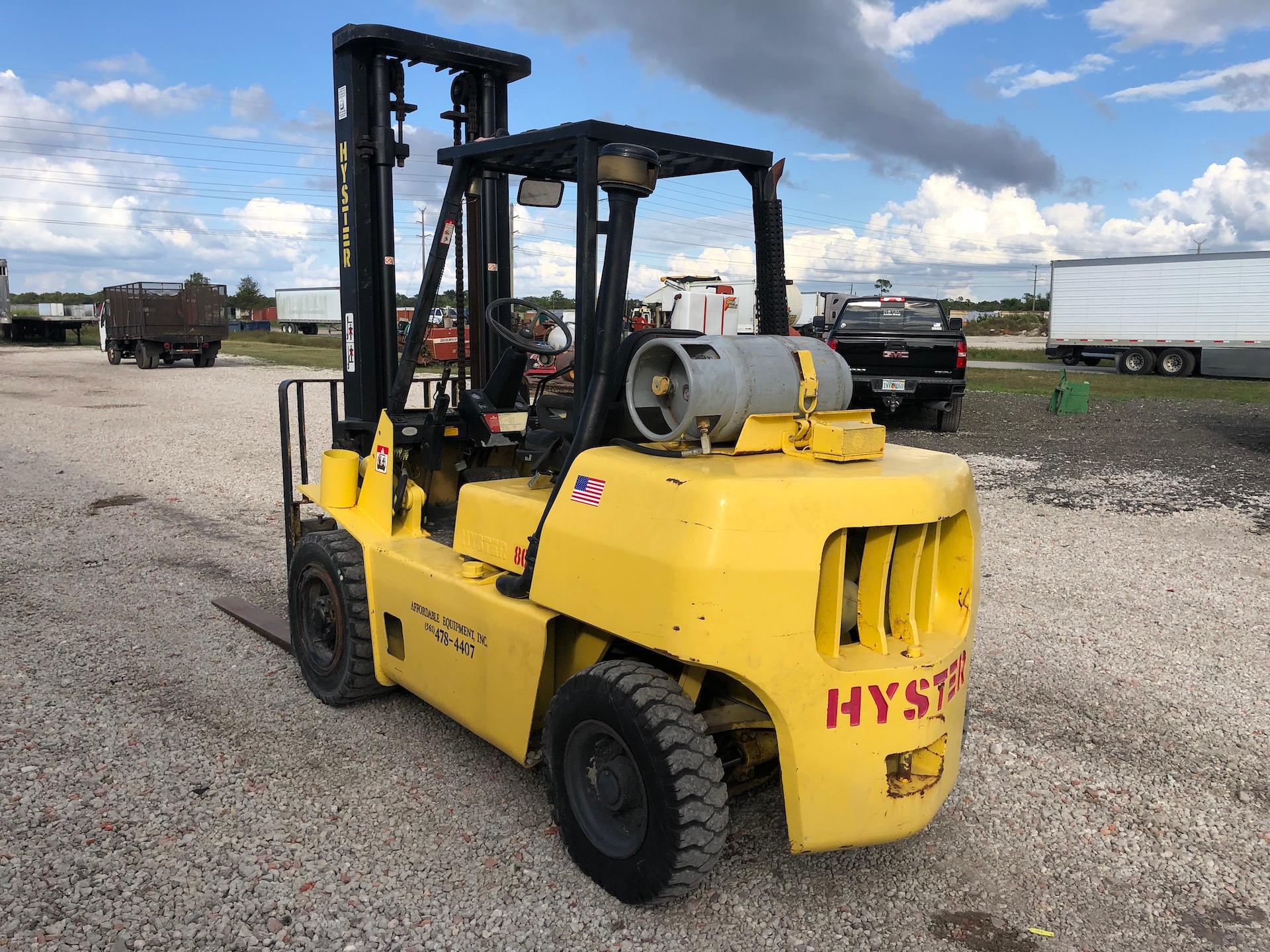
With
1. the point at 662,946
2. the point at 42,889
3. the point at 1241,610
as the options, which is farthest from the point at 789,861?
the point at 1241,610

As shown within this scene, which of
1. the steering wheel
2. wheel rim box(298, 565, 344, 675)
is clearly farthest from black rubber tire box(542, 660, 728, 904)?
wheel rim box(298, 565, 344, 675)

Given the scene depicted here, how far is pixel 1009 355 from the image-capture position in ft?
119

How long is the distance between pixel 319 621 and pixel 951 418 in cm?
1196

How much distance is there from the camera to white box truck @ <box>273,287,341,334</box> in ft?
221

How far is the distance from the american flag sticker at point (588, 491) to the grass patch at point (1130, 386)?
18.6 m

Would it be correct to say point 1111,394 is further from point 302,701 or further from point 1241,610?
point 302,701

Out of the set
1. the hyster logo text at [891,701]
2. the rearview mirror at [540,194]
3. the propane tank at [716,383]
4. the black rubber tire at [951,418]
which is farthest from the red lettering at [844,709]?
the black rubber tire at [951,418]

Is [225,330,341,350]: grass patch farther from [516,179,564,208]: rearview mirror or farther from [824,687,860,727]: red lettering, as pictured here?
[824,687,860,727]: red lettering

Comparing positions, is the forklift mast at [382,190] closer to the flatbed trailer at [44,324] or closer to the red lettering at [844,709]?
the red lettering at [844,709]

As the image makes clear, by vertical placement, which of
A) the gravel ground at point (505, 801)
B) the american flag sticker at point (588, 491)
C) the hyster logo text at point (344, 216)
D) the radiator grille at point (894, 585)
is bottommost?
the gravel ground at point (505, 801)

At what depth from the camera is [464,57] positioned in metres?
5.09

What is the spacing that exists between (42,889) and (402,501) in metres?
2.10

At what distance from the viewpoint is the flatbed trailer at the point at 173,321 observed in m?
30.8

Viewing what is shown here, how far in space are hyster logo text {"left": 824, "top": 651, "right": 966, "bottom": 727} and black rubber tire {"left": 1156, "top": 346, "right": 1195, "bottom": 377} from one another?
1090 inches
